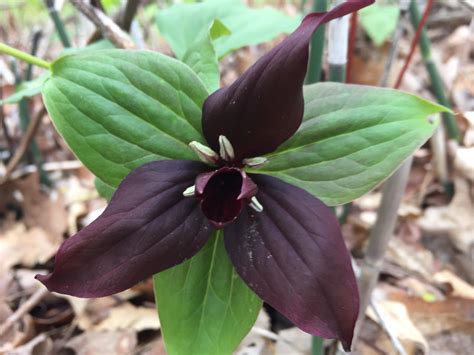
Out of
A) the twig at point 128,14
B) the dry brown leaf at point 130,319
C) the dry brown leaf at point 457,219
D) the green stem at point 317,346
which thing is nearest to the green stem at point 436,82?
the dry brown leaf at point 457,219

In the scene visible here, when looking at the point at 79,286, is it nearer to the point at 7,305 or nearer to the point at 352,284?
the point at 352,284

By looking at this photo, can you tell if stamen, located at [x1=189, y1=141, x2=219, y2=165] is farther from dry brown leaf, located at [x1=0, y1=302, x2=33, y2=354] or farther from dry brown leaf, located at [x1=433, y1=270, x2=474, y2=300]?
dry brown leaf, located at [x1=433, y1=270, x2=474, y2=300]

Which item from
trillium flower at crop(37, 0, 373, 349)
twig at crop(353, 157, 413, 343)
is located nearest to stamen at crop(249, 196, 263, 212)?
trillium flower at crop(37, 0, 373, 349)

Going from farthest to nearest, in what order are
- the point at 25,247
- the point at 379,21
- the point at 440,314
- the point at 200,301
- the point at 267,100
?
the point at 379,21, the point at 25,247, the point at 440,314, the point at 200,301, the point at 267,100

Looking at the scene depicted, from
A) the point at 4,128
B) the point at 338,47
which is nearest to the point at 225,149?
the point at 338,47

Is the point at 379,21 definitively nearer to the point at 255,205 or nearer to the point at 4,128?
the point at 4,128

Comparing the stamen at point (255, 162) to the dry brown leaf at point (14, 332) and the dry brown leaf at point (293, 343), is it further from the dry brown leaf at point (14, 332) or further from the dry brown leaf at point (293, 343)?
the dry brown leaf at point (14, 332)
